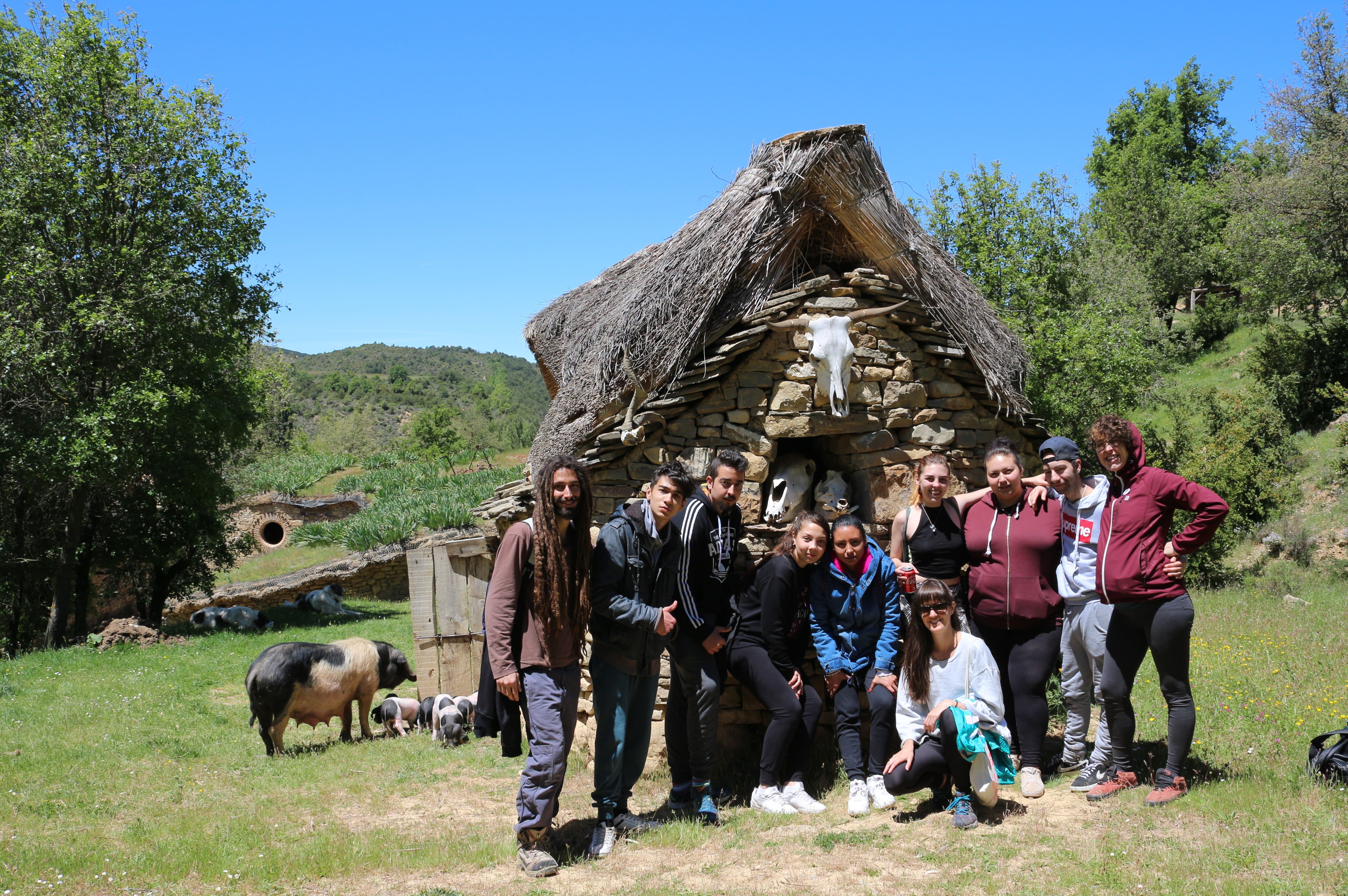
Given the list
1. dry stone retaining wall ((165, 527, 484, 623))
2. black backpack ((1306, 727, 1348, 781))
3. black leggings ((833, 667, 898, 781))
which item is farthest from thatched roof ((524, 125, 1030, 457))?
dry stone retaining wall ((165, 527, 484, 623))

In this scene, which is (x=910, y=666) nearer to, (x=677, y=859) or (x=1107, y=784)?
(x=1107, y=784)

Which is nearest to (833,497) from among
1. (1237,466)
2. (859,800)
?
(859,800)

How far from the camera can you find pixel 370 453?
3938cm

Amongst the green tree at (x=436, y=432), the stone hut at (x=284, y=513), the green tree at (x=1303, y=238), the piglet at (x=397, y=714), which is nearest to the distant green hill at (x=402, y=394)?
the green tree at (x=436, y=432)

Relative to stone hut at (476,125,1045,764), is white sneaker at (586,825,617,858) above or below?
below

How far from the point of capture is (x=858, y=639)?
180 inches

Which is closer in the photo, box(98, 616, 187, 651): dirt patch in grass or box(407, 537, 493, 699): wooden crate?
box(407, 537, 493, 699): wooden crate

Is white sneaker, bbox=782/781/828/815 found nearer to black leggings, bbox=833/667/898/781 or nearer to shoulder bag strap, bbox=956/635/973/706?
black leggings, bbox=833/667/898/781

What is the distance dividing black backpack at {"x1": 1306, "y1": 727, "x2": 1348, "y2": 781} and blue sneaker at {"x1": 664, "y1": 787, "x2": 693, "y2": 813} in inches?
123

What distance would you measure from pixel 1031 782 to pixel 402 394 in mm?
60333

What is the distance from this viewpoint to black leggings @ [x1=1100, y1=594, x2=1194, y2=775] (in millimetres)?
3908

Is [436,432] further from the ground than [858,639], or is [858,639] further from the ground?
[436,432]

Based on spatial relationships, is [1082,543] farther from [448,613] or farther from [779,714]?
[448,613]

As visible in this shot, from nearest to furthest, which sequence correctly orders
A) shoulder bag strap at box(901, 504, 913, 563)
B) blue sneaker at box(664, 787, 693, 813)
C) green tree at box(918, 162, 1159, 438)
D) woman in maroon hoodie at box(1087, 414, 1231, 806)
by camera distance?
woman in maroon hoodie at box(1087, 414, 1231, 806) < blue sneaker at box(664, 787, 693, 813) < shoulder bag strap at box(901, 504, 913, 563) < green tree at box(918, 162, 1159, 438)
